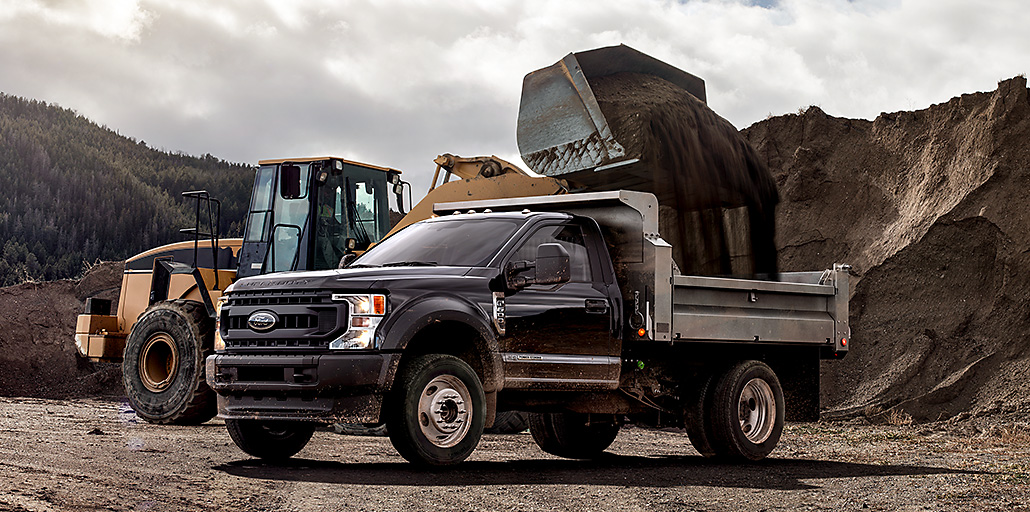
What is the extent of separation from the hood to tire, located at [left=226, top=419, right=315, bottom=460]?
1.23m

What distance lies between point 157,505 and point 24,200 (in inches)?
1907

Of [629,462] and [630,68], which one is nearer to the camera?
[629,462]

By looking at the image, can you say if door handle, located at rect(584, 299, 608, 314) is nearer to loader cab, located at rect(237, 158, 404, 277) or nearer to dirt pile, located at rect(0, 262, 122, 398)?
loader cab, located at rect(237, 158, 404, 277)

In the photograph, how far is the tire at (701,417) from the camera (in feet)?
35.5

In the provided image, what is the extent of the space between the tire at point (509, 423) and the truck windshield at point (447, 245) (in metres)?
4.38

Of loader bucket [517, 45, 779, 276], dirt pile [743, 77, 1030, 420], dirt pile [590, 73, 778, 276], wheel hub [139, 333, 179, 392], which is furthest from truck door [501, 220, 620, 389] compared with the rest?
dirt pile [743, 77, 1030, 420]

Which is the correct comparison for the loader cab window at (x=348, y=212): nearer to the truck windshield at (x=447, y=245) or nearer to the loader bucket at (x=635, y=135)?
the loader bucket at (x=635, y=135)

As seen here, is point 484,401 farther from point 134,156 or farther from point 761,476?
point 134,156

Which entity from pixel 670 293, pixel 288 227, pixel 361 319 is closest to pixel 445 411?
pixel 361 319

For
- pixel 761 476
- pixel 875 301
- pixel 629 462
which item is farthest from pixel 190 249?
pixel 875 301

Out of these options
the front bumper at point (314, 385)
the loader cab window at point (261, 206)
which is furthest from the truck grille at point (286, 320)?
the loader cab window at point (261, 206)

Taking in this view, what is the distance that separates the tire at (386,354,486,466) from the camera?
823 centimetres

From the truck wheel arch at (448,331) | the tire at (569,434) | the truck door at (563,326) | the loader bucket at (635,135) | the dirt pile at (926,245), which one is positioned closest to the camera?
the truck wheel arch at (448,331)

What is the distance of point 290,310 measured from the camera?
8492 millimetres
